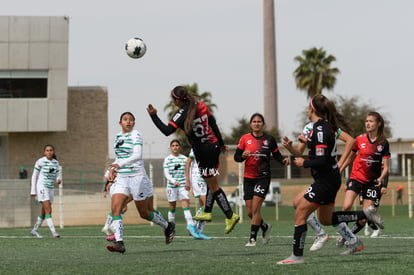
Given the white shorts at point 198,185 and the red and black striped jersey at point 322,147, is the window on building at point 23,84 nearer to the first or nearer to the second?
the white shorts at point 198,185

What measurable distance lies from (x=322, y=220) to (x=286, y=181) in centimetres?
4363

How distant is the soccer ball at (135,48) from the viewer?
50.7ft

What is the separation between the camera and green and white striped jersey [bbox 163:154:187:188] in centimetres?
2028

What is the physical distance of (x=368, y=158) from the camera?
13.8 meters

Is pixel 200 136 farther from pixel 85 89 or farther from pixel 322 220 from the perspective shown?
pixel 85 89

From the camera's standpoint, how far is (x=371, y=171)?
1385 cm

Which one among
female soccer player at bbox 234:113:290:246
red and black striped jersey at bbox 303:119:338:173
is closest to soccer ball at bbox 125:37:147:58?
female soccer player at bbox 234:113:290:246

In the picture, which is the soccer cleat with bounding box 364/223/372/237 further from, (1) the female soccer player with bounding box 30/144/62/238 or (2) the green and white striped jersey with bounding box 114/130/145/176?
(1) the female soccer player with bounding box 30/144/62/238

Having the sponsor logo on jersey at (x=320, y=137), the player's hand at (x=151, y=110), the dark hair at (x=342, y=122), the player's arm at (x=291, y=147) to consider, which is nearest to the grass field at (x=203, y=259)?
the player's arm at (x=291, y=147)

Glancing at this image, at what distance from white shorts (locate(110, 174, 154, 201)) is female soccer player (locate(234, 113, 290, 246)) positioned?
77.4 inches

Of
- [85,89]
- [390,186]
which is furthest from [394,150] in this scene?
[85,89]

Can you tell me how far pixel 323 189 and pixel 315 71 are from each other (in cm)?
6834

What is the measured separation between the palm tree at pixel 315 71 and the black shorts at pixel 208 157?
6490 centimetres

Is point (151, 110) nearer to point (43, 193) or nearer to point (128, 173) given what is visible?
point (128, 173)
